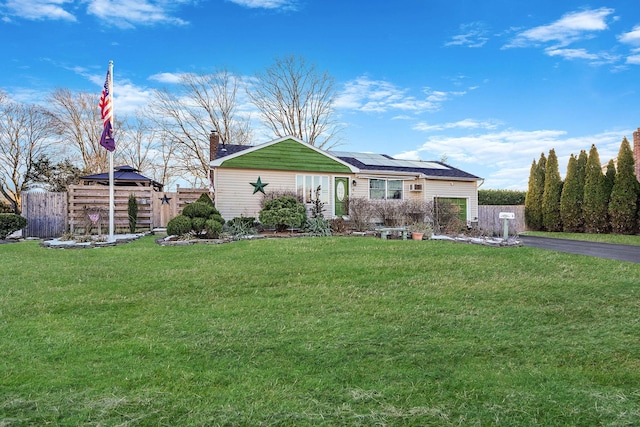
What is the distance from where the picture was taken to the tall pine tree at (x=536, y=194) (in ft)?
65.5

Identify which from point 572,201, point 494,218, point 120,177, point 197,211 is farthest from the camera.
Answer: point 494,218

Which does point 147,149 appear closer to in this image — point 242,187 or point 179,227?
point 242,187

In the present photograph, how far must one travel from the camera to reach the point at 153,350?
374 centimetres

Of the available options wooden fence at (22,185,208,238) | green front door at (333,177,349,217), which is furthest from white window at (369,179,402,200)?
wooden fence at (22,185,208,238)

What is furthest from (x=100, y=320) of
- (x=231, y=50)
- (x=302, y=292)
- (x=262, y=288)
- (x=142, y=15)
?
(x=231, y=50)

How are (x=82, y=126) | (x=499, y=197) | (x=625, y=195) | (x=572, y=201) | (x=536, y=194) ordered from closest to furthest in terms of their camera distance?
1. (x=625, y=195)
2. (x=572, y=201)
3. (x=536, y=194)
4. (x=499, y=197)
5. (x=82, y=126)

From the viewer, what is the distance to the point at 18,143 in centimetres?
2370

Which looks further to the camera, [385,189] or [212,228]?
[385,189]

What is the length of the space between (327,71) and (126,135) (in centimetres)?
1597

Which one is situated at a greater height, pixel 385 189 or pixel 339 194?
pixel 385 189

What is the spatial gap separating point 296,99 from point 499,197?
16.3 metres

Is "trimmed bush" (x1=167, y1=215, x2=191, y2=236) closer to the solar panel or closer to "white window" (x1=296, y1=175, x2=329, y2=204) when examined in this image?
"white window" (x1=296, y1=175, x2=329, y2=204)

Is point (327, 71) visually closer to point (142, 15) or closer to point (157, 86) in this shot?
point (157, 86)

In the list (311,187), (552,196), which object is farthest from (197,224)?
(552,196)
